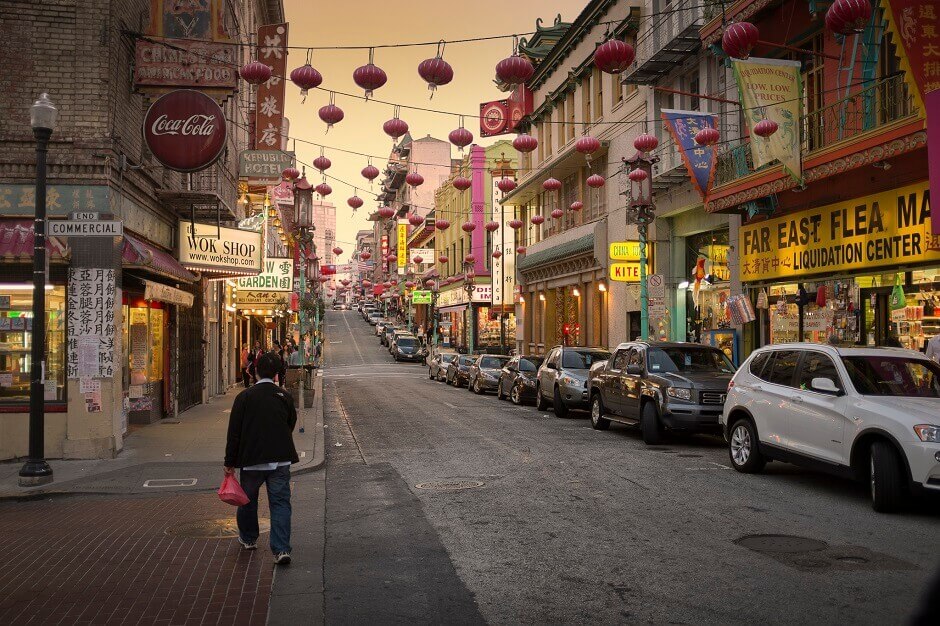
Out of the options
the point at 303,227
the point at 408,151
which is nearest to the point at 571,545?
the point at 303,227

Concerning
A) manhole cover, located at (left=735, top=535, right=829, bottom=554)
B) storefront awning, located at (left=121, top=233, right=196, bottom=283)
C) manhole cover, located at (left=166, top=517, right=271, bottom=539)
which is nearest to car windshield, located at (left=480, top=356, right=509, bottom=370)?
storefront awning, located at (left=121, top=233, right=196, bottom=283)

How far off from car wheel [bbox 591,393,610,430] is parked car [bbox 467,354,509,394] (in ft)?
38.8

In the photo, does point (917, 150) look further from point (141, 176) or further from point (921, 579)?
point (141, 176)

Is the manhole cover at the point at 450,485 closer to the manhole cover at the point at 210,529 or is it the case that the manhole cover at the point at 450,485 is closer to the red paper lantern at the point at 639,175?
the manhole cover at the point at 210,529

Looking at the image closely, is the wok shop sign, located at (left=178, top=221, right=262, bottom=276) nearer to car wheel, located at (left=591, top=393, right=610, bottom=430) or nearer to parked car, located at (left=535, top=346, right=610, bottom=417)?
parked car, located at (left=535, top=346, right=610, bottom=417)

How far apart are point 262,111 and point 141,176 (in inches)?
283

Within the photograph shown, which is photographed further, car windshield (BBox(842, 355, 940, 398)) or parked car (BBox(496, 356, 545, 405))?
parked car (BBox(496, 356, 545, 405))

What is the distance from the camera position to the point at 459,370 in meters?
36.2

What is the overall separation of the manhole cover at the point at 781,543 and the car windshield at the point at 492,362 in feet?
77.8

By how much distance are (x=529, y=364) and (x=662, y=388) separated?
12.0m

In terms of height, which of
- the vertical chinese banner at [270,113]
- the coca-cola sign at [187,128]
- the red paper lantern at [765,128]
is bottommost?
the coca-cola sign at [187,128]

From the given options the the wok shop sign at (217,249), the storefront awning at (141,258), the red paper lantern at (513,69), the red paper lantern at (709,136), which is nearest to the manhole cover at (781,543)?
the red paper lantern at (513,69)

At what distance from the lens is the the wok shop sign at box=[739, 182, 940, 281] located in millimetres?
16078

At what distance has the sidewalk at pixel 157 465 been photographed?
37.5ft
